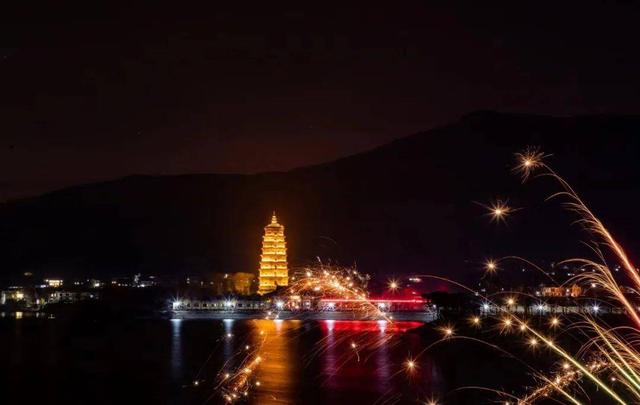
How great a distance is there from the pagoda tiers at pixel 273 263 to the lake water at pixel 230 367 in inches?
1639

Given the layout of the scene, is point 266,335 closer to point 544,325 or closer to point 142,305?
point 544,325

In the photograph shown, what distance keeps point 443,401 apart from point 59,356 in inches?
1115

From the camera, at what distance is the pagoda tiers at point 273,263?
11262 centimetres

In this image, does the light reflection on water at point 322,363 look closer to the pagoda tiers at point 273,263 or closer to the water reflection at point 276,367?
the water reflection at point 276,367

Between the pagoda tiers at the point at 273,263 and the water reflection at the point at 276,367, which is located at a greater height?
the pagoda tiers at the point at 273,263

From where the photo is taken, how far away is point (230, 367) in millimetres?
42719

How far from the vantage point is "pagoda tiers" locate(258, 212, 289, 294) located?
113 meters

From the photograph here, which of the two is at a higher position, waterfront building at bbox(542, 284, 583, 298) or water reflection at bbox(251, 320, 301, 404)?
waterfront building at bbox(542, 284, 583, 298)

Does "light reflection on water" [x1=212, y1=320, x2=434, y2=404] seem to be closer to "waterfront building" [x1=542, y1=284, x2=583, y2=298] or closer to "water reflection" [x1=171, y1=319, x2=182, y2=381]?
"water reflection" [x1=171, y1=319, x2=182, y2=381]

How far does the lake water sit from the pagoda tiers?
41624 mm

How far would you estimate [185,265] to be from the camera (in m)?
193

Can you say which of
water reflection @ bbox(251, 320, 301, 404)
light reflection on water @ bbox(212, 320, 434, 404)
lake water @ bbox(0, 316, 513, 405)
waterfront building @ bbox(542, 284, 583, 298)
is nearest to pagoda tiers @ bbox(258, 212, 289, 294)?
light reflection on water @ bbox(212, 320, 434, 404)

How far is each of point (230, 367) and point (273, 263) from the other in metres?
71.4

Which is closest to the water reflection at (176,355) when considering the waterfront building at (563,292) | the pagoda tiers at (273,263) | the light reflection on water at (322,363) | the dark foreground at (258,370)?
the dark foreground at (258,370)
